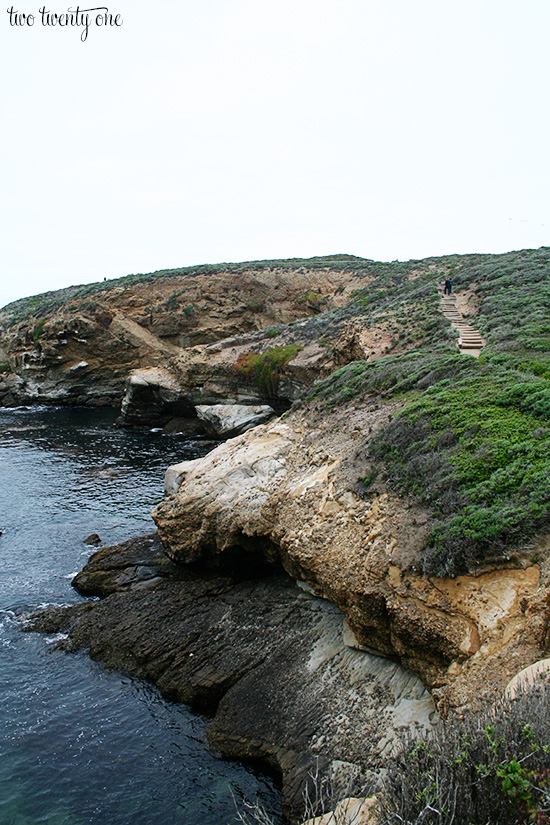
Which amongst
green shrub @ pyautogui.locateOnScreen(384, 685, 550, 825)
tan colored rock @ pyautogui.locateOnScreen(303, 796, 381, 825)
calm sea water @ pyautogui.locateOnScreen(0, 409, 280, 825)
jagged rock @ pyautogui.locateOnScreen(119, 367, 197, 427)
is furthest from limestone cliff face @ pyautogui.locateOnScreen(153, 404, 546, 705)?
jagged rock @ pyautogui.locateOnScreen(119, 367, 197, 427)

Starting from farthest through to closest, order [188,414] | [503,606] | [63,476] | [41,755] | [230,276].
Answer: [230,276] < [188,414] < [63,476] < [41,755] < [503,606]

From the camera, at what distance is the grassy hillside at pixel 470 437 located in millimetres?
9211

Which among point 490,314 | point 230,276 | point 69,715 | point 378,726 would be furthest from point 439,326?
point 230,276

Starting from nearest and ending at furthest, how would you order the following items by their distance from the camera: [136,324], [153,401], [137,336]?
[153,401]
[137,336]
[136,324]

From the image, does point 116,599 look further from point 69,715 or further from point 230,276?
point 230,276

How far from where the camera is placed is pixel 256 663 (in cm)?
1211

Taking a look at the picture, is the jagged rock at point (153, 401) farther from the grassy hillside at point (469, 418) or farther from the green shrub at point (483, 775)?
the green shrub at point (483, 775)

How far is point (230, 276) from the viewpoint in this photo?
2217 inches

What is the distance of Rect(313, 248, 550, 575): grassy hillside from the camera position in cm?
921

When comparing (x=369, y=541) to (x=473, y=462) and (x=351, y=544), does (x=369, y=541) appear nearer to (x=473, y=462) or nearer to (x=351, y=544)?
(x=351, y=544)

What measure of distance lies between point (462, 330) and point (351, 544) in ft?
57.9

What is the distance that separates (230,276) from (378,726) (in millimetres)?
51771

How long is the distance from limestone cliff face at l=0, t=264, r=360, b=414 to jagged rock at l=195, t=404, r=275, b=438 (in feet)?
48.6

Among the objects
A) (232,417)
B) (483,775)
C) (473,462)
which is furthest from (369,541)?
(232,417)
